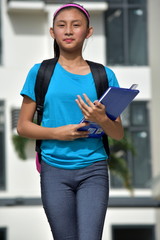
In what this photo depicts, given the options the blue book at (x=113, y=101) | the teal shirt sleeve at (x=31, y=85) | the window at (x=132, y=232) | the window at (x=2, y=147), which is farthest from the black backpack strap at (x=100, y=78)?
the window at (x=132, y=232)

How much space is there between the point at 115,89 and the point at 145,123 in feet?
60.2

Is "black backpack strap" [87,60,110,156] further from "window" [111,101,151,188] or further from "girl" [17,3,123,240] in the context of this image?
"window" [111,101,151,188]

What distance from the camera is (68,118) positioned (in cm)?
367

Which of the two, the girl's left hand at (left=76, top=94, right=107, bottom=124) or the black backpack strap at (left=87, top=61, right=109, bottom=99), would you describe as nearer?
the girl's left hand at (left=76, top=94, right=107, bottom=124)

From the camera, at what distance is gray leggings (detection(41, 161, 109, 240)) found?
3.56 m

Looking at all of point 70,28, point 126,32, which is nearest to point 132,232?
point 126,32

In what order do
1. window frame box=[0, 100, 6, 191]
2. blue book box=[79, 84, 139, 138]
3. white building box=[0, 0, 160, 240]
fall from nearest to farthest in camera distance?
blue book box=[79, 84, 139, 138] < white building box=[0, 0, 160, 240] < window frame box=[0, 100, 6, 191]

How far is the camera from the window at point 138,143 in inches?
835

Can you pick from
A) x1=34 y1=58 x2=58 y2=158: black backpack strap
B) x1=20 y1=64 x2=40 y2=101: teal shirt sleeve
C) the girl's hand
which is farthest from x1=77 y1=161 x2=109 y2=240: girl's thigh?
x1=20 y1=64 x2=40 y2=101: teal shirt sleeve

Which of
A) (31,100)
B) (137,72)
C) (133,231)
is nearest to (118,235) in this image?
(133,231)

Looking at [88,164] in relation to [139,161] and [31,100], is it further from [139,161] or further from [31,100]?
[139,161]

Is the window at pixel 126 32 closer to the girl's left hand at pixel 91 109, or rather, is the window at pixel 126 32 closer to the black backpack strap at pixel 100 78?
the black backpack strap at pixel 100 78

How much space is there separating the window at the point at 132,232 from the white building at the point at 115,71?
22 centimetres

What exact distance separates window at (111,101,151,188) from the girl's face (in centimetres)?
1734
